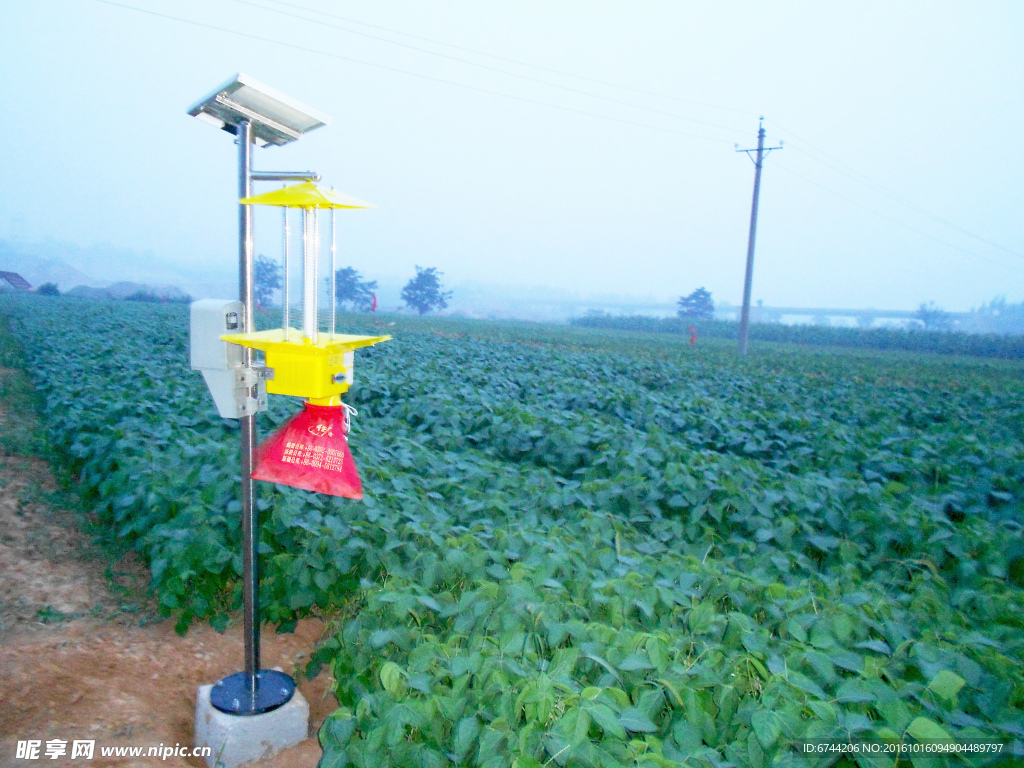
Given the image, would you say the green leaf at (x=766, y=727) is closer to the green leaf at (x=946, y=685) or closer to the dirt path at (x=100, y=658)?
the green leaf at (x=946, y=685)

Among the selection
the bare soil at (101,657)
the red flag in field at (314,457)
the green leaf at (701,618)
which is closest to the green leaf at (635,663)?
the green leaf at (701,618)

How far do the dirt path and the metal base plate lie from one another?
0.19m

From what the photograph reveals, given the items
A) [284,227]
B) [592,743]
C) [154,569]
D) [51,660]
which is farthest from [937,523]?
[51,660]

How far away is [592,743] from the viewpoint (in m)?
1.61

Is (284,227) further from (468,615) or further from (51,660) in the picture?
(51,660)

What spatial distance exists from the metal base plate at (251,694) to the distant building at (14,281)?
171ft

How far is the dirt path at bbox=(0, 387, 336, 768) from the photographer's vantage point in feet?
8.14

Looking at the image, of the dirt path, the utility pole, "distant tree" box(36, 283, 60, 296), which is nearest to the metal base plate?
the dirt path

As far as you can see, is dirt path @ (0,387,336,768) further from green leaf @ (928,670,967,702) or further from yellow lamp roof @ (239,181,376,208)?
green leaf @ (928,670,967,702)

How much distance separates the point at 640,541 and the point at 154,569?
8.45 ft

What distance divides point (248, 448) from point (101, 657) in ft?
5.02

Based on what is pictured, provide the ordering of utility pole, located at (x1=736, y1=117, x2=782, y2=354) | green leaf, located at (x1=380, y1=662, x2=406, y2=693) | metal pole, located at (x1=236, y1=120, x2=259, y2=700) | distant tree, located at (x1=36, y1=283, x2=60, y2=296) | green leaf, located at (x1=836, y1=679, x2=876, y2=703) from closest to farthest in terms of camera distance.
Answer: green leaf, located at (x1=836, y1=679, x2=876, y2=703) → green leaf, located at (x1=380, y1=662, x2=406, y2=693) → metal pole, located at (x1=236, y1=120, x2=259, y2=700) → utility pole, located at (x1=736, y1=117, x2=782, y2=354) → distant tree, located at (x1=36, y1=283, x2=60, y2=296)

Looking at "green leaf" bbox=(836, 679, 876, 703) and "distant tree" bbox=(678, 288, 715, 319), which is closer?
"green leaf" bbox=(836, 679, 876, 703)

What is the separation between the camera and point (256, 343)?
2.04 meters
